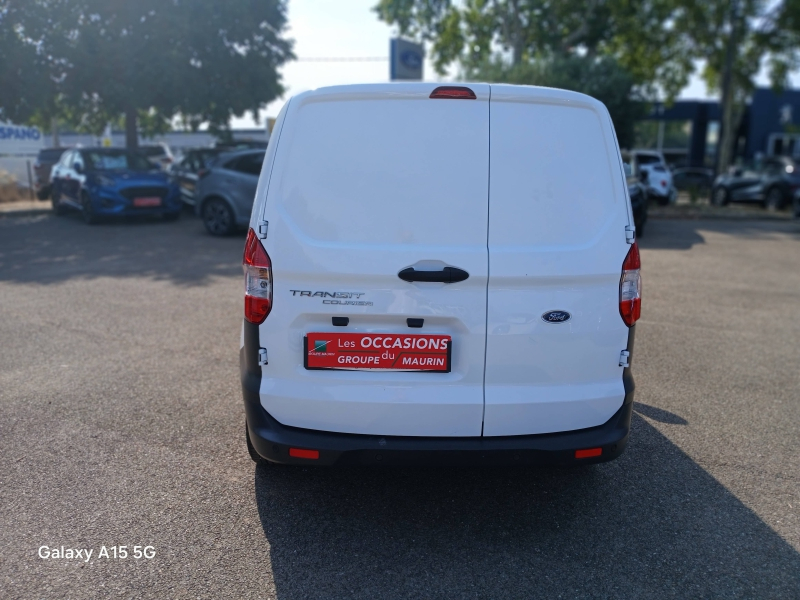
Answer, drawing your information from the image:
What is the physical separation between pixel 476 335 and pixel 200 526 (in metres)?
1.62

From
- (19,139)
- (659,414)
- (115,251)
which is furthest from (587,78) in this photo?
(659,414)

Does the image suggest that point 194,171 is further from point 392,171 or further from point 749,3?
point 749,3

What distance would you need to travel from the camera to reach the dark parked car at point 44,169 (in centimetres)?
2241

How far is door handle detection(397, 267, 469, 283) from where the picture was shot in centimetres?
312

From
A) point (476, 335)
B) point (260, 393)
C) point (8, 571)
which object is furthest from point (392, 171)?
point (8, 571)

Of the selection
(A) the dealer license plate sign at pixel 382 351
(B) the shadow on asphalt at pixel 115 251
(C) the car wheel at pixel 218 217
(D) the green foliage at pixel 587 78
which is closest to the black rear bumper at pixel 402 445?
(A) the dealer license plate sign at pixel 382 351

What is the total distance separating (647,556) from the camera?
10.7ft

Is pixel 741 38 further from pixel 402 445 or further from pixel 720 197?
pixel 402 445

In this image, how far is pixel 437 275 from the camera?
313 centimetres

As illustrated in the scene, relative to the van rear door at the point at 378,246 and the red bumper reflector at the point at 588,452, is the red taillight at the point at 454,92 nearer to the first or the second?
the van rear door at the point at 378,246

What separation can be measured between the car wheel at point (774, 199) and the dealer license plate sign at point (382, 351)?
929 inches

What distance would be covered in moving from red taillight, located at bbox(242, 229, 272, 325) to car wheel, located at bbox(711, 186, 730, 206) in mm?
24967

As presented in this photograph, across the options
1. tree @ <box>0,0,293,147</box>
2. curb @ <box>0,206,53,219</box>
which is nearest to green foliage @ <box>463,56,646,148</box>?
tree @ <box>0,0,293,147</box>

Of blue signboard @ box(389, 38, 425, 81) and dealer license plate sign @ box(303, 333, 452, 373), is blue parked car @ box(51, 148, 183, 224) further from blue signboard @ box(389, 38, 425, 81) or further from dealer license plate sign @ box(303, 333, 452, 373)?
dealer license plate sign @ box(303, 333, 452, 373)
